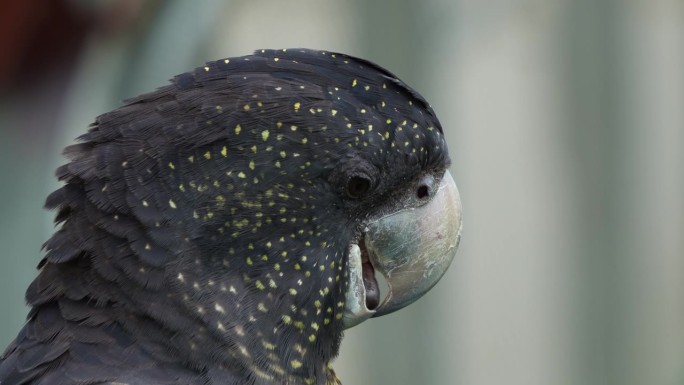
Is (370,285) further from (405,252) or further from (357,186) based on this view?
(357,186)

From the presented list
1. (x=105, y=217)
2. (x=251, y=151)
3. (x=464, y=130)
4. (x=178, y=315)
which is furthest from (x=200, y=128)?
(x=464, y=130)

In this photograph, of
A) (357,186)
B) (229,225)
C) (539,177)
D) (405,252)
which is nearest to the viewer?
(229,225)

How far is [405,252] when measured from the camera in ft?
8.36

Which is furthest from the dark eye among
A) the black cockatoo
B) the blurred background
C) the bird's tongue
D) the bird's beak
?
the blurred background

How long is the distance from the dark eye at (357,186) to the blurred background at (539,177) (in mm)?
2353

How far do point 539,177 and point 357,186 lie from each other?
3050 mm

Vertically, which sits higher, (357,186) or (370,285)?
(357,186)

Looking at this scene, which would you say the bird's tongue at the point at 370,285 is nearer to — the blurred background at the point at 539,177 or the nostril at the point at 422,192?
the nostril at the point at 422,192

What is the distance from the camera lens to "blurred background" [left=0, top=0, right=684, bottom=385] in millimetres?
Result: 4965

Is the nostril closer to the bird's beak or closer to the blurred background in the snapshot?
the bird's beak

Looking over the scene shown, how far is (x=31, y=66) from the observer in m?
4.48

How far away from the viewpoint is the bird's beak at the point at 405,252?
2.50 m

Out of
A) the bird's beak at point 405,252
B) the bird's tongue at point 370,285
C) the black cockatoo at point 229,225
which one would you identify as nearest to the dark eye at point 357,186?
the black cockatoo at point 229,225

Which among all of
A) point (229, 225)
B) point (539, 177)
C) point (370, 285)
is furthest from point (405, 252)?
point (539, 177)
